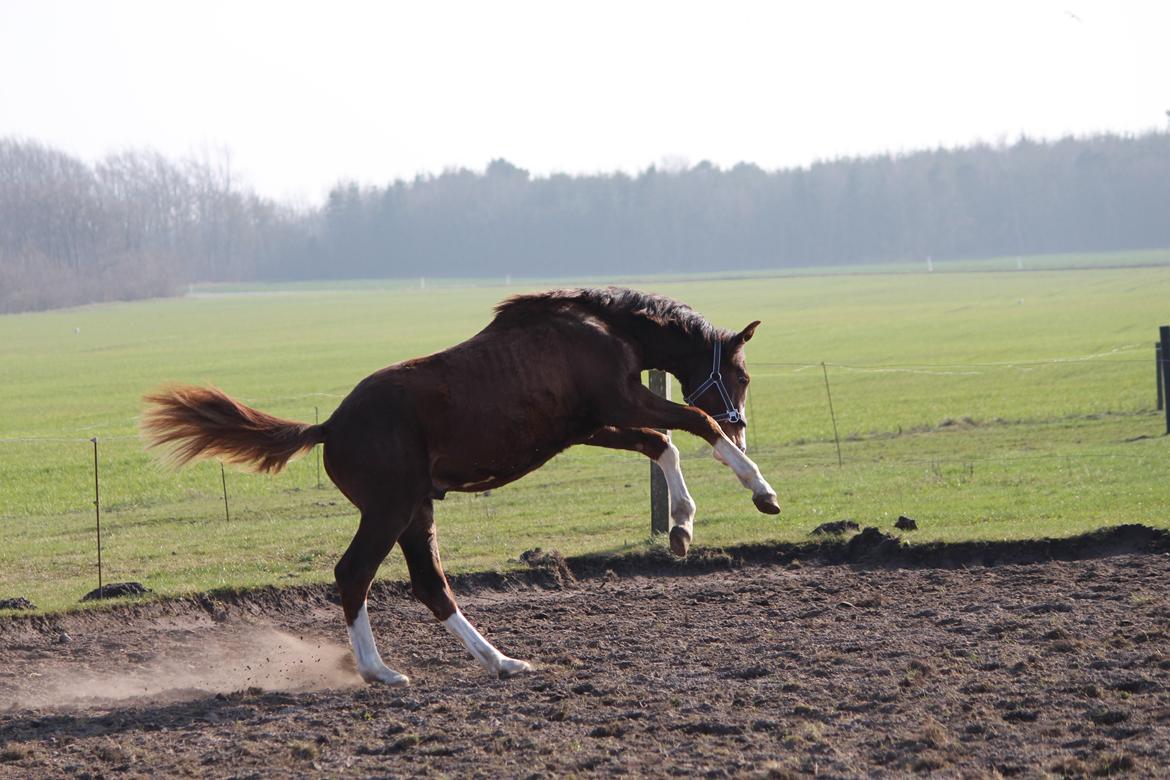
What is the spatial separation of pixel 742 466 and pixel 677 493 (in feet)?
1.51

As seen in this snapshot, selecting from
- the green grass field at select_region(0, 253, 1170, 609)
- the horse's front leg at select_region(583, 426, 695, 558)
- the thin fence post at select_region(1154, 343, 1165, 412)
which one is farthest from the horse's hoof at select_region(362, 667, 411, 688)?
the thin fence post at select_region(1154, 343, 1165, 412)

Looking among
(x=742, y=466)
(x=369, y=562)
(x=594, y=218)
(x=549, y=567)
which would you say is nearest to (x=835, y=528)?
(x=549, y=567)

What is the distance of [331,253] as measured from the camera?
514 ft

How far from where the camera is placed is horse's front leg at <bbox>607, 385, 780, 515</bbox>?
25.2 feet

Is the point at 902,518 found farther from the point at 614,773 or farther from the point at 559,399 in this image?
the point at 614,773

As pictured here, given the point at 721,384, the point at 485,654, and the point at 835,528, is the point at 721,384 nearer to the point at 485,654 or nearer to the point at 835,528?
the point at 485,654

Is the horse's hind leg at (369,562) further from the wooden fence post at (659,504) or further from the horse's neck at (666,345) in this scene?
the wooden fence post at (659,504)

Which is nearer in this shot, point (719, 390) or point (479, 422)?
point (479, 422)

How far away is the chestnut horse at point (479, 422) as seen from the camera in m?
7.61

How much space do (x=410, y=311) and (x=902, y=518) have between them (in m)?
75.2

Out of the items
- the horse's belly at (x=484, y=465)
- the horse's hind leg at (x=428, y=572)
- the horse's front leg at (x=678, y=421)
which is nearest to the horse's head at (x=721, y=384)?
the horse's front leg at (x=678, y=421)

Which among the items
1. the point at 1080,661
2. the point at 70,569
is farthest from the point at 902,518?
the point at 70,569

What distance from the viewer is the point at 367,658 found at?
7.69 metres

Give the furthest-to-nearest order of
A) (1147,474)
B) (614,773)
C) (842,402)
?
1. (842,402)
2. (1147,474)
3. (614,773)
